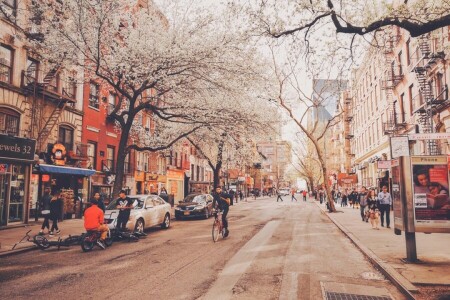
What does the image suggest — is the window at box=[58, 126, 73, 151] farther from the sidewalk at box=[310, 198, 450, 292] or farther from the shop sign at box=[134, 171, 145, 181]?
the sidewalk at box=[310, 198, 450, 292]

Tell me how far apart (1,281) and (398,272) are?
26.6 feet

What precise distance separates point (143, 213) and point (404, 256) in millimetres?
9509

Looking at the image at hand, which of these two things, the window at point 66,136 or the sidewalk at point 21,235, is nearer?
the sidewalk at point 21,235

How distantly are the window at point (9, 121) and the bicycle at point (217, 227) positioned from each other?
37.8 feet

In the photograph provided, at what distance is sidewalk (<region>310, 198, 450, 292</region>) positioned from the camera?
7098 mm

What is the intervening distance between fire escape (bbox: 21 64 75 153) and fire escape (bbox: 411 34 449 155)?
67.9 feet

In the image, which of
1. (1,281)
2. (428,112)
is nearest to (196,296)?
(1,281)

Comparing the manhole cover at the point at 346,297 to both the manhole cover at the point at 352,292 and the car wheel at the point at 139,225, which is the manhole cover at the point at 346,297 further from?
the car wheel at the point at 139,225

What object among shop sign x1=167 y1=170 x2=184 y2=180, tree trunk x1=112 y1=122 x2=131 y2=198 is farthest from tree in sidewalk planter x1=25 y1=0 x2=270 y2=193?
shop sign x1=167 y1=170 x2=184 y2=180

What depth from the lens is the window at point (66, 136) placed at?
2180 cm

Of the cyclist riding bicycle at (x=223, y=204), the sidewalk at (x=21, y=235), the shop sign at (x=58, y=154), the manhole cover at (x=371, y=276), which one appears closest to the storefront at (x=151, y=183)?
the shop sign at (x=58, y=154)

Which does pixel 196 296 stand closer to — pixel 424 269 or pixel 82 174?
pixel 424 269

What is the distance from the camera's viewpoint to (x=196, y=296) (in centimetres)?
599

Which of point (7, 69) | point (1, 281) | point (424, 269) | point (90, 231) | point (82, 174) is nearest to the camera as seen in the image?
point (1, 281)
